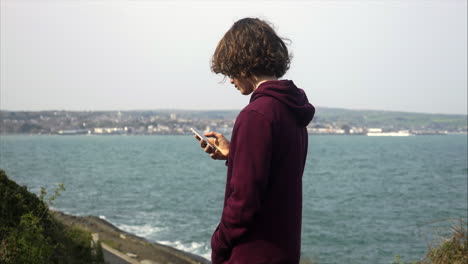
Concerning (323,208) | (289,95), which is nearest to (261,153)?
(289,95)

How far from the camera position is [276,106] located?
2664 mm

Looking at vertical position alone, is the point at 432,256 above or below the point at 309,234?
above

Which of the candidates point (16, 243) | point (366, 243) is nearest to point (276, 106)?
point (16, 243)

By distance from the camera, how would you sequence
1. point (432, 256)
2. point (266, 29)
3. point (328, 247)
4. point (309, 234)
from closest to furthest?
1. point (266, 29)
2. point (432, 256)
3. point (328, 247)
4. point (309, 234)

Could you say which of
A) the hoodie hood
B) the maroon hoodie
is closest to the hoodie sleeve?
the maroon hoodie

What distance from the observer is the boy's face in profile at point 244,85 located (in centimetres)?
289

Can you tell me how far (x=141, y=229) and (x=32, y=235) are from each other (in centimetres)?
1896

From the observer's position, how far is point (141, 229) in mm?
25078

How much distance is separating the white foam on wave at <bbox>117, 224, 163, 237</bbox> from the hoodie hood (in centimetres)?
2097

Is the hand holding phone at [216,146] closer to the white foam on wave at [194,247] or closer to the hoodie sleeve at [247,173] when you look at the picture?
the hoodie sleeve at [247,173]

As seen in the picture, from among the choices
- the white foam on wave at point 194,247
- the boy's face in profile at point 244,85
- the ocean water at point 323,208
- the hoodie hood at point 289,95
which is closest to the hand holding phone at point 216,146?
the boy's face in profile at point 244,85

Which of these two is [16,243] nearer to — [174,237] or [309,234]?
[174,237]

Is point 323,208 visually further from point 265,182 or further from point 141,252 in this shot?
point 265,182

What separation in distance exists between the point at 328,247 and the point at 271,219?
67.4ft
